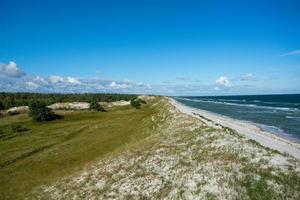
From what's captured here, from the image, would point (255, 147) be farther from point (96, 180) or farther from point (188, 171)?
point (96, 180)

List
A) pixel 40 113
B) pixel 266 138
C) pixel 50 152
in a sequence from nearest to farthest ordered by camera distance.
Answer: pixel 266 138 < pixel 50 152 < pixel 40 113

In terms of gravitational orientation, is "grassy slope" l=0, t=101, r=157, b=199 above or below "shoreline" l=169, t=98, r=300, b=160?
below

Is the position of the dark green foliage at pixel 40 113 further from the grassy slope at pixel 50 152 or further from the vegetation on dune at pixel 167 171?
the vegetation on dune at pixel 167 171

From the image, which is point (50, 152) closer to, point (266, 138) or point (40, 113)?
point (266, 138)

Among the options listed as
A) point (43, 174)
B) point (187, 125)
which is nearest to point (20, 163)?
point (43, 174)

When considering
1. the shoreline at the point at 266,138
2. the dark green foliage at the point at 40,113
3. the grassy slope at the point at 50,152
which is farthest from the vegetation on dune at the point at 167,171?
the dark green foliage at the point at 40,113

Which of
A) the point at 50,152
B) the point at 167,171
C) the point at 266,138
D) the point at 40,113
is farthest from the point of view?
the point at 40,113

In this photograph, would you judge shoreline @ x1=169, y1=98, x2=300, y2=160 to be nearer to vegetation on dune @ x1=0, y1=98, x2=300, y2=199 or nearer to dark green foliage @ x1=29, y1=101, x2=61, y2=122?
vegetation on dune @ x1=0, y1=98, x2=300, y2=199

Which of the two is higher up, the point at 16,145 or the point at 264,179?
the point at 264,179

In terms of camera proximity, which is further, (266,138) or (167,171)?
(266,138)

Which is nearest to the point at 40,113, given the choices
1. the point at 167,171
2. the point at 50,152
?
the point at 50,152

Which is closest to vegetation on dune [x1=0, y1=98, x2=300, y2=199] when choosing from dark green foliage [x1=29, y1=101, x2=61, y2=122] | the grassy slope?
the grassy slope
